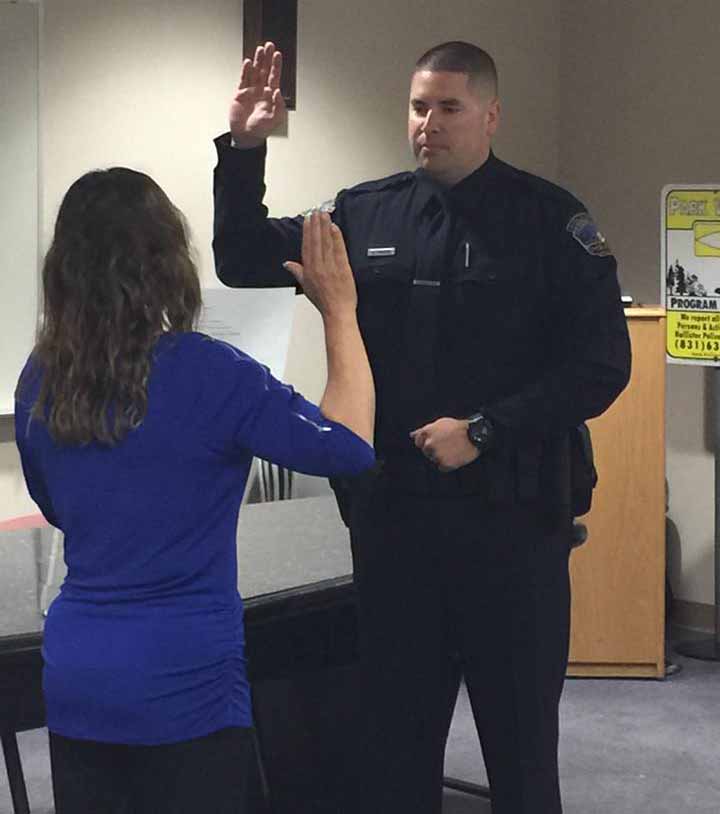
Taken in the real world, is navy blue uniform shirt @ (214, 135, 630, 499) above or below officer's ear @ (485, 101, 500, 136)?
below

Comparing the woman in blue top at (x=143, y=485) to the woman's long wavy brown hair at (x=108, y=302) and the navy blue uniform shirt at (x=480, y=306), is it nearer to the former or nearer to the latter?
the woman's long wavy brown hair at (x=108, y=302)

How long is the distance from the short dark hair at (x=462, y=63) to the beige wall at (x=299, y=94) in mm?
1840

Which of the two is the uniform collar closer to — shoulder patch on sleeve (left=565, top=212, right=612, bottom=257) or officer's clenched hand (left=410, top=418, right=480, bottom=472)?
shoulder patch on sleeve (left=565, top=212, right=612, bottom=257)

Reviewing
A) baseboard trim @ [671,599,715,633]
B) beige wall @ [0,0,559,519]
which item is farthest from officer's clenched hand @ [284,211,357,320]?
baseboard trim @ [671,599,715,633]

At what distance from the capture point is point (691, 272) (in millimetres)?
4656

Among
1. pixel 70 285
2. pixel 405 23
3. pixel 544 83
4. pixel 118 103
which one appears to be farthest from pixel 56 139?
pixel 70 285

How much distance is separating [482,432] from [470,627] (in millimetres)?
319

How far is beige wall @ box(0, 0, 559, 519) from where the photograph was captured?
13.3 feet

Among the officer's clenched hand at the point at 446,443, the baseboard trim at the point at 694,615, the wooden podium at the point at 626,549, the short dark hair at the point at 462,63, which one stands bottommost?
the baseboard trim at the point at 694,615

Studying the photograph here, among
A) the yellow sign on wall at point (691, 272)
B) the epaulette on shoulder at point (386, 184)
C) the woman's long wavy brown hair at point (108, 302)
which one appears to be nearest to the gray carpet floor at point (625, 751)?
the yellow sign on wall at point (691, 272)

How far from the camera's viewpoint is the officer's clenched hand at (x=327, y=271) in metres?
1.88

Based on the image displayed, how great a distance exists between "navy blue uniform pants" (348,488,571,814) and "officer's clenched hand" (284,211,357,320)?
1.60ft

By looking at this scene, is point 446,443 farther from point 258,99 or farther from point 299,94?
point 299,94

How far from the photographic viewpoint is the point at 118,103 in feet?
13.6
